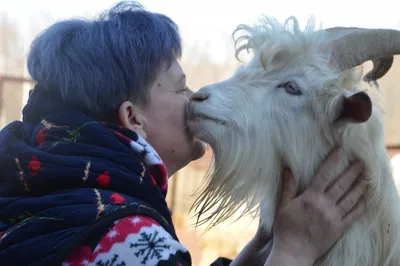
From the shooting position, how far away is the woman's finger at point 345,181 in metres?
1.40

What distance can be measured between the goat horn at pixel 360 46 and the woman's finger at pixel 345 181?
0.26 metres

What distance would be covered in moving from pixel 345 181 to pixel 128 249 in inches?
26.4

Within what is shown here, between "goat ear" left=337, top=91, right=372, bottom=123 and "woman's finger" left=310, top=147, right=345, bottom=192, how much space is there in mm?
100

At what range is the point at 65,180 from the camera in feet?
3.38

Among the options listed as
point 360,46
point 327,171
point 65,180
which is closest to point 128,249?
point 65,180

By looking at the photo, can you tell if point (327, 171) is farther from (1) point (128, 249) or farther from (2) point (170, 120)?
(1) point (128, 249)

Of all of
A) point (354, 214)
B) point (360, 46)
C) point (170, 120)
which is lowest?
point (354, 214)

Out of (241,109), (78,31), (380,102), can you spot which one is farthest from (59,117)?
(380,102)

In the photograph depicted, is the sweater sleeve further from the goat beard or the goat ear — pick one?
the goat ear

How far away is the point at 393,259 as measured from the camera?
4.86ft

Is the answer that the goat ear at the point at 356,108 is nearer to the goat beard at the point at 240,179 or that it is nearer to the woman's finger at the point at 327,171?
the woman's finger at the point at 327,171

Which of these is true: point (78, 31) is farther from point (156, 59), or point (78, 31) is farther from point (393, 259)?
point (393, 259)

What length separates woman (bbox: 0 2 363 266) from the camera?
38.8 inches

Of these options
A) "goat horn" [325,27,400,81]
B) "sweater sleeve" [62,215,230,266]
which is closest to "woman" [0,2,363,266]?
"sweater sleeve" [62,215,230,266]
